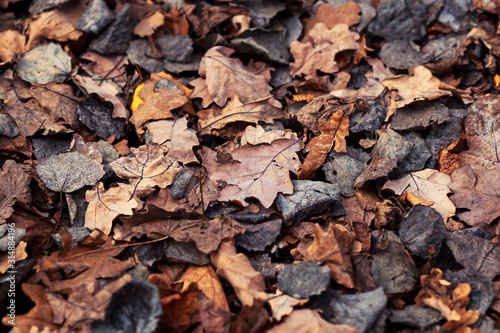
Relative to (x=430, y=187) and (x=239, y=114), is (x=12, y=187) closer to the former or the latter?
(x=239, y=114)

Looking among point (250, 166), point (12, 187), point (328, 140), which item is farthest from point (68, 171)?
point (328, 140)

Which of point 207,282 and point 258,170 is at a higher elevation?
point 258,170

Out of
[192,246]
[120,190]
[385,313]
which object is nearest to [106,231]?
[120,190]

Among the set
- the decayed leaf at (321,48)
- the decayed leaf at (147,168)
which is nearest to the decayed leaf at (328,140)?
the decayed leaf at (321,48)

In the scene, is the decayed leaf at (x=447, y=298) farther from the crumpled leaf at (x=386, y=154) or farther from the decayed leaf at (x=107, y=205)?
the decayed leaf at (x=107, y=205)

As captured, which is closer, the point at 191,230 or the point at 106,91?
the point at 191,230

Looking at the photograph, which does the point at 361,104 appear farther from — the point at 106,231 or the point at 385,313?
the point at 106,231
